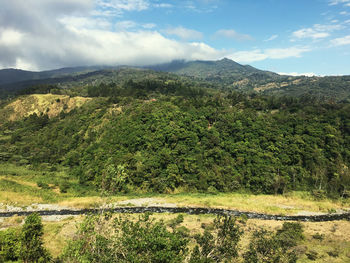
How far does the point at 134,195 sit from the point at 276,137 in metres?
51.3

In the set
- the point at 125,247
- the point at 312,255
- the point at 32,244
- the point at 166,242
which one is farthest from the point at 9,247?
the point at 312,255

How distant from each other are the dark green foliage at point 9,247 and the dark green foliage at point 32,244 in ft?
1.71

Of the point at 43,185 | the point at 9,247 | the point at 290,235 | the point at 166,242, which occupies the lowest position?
the point at 290,235

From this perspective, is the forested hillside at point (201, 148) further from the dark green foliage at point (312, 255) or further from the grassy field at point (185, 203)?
the dark green foliage at point (312, 255)

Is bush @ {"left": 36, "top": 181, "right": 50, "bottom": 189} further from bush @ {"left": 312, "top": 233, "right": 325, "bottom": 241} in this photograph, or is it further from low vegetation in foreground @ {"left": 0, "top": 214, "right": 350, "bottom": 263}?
bush @ {"left": 312, "top": 233, "right": 325, "bottom": 241}

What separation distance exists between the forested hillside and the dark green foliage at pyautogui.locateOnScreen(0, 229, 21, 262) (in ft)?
108

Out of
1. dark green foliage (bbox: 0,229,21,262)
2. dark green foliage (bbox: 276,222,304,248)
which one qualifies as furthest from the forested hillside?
dark green foliage (bbox: 0,229,21,262)

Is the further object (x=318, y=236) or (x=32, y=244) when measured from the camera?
(x=318, y=236)

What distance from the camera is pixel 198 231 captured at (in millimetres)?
39594

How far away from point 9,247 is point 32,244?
2061 mm

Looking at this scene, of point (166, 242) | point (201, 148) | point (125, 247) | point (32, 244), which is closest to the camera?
point (166, 242)

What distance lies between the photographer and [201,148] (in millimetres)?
68688

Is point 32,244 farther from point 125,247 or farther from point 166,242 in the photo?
point 166,242

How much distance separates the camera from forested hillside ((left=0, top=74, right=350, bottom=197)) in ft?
200
